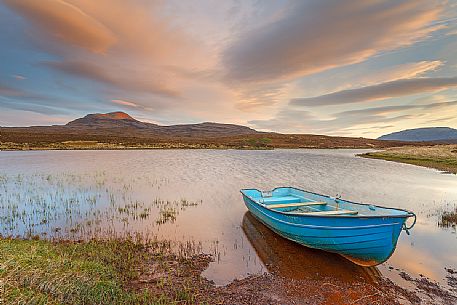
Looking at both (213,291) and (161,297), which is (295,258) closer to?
(213,291)

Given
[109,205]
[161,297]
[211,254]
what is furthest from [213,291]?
[109,205]

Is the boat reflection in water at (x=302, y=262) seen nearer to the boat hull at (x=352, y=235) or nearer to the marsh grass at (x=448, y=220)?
the boat hull at (x=352, y=235)

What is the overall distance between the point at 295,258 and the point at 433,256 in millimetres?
5448

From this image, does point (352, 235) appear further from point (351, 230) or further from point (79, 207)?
point (79, 207)

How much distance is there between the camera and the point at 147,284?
25.0 feet

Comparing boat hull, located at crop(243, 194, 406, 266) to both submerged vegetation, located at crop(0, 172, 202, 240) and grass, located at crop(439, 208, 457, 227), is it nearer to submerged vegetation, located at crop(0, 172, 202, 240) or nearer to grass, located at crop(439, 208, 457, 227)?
submerged vegetation, located at crop(0, 172, 202, 240)

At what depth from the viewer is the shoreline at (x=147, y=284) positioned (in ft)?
19.4

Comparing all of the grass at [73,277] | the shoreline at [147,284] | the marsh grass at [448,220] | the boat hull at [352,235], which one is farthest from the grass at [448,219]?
the grass at [73,277]

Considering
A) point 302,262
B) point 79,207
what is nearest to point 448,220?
point 302,262

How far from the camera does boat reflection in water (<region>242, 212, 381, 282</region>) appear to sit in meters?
8.70

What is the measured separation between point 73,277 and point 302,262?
23.9 feet

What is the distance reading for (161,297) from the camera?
22.0ft

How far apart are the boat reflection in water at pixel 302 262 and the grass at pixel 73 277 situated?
3.69 metres

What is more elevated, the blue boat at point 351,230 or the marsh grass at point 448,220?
the blue boat at point 351,230
